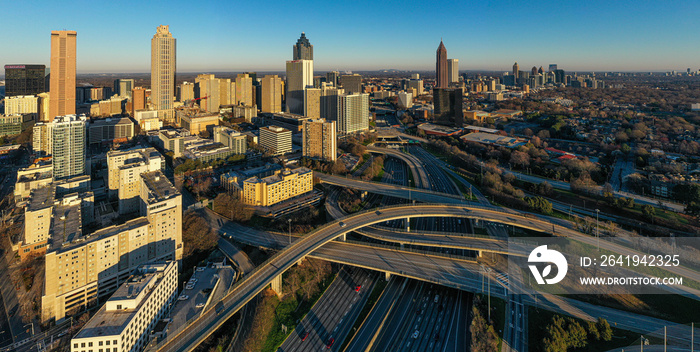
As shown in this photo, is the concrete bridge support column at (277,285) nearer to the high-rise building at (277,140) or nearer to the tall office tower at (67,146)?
the tall office tower at (67,146)

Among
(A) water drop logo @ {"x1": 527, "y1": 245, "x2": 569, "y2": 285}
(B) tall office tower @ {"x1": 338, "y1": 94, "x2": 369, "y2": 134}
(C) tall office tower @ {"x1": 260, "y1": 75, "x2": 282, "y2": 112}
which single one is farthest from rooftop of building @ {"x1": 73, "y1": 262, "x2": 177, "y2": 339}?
(C) tall office tower @ {"x1": 260, "y1": 75, "x2": 282, "y2": 112}

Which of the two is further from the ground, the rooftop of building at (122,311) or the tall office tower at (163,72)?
the tall office tower at (163,72)

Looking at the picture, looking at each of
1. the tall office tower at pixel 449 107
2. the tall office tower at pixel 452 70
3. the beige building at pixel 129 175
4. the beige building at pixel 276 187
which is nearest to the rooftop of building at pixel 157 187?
the beige building at pixel 129 175

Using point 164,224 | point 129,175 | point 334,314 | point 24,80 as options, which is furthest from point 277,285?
point 24,80

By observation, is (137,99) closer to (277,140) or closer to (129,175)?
(277,140)

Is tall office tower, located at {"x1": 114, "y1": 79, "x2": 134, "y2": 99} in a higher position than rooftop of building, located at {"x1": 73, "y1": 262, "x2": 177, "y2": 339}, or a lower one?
higher

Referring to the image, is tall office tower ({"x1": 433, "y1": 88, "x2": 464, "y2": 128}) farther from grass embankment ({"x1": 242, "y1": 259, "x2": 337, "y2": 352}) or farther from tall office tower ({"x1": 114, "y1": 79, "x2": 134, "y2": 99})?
tall office tower ({"x1": 114, "y1": 79, "x2": 134, "y2": 99})
